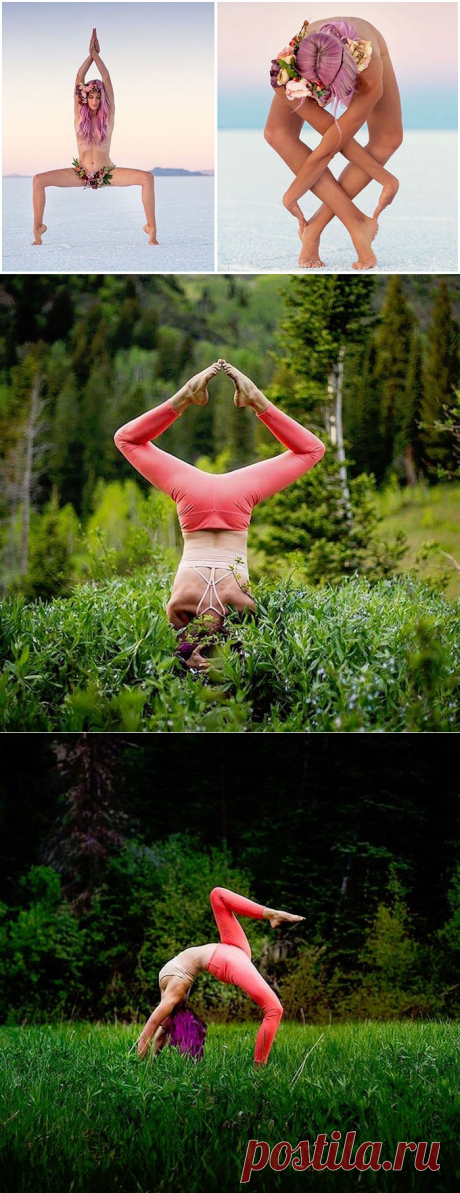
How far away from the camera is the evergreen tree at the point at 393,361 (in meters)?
5.04

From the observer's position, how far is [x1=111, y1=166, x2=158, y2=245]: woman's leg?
196 inches

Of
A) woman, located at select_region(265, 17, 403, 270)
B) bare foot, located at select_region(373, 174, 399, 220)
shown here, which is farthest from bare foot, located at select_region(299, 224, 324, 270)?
bare foot, located at select_region(373, 174, 399, 220)

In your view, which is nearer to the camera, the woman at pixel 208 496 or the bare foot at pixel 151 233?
the woman at pixel 208 496

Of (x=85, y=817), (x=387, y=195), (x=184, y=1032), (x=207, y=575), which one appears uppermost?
(x=387, y=195)

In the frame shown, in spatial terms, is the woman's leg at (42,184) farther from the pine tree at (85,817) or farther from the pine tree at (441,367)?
the pine tree at (85,817)

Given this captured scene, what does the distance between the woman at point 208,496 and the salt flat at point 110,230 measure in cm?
64

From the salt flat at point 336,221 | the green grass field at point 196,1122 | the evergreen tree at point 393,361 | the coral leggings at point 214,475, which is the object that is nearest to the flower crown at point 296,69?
the salt flat at point 336,221

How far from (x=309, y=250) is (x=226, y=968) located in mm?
2740

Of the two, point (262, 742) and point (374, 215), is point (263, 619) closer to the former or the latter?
point (374, 215)

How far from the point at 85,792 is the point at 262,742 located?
1.15 metres

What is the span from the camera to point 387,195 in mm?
4945

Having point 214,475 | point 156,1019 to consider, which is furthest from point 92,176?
point 156,1019

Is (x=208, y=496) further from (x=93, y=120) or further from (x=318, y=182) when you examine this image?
(x=93, y=120)

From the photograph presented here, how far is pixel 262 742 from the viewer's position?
7902 mm
